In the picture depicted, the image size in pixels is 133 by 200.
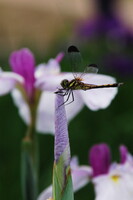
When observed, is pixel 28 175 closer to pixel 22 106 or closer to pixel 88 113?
pixel 22 106

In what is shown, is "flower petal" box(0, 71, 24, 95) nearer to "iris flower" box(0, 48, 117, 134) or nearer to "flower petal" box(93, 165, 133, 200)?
"iris flower" box(0, 48, 117, 134)

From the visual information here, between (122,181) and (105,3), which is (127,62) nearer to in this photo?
(105,3)

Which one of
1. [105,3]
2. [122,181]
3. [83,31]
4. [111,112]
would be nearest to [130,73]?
[83,31]

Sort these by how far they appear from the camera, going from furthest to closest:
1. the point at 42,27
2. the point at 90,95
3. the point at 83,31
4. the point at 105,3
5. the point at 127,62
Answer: the point at 42,27 < the point at 105,3 < the point at 83,31 < the point at 127,62 < the point at 90,95

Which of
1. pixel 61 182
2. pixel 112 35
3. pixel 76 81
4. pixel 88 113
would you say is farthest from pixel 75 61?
pixel 112 35

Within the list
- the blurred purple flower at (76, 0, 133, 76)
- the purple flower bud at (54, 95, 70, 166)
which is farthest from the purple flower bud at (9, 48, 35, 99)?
the blurred purple flower at (76, 0, 133, 76)

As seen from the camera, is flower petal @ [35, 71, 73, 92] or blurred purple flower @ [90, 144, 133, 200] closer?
blurred purple flower @ [90, 144, 133, 200]

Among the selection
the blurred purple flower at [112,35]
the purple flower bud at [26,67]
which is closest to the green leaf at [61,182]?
the purple flower bud at [26,67]
